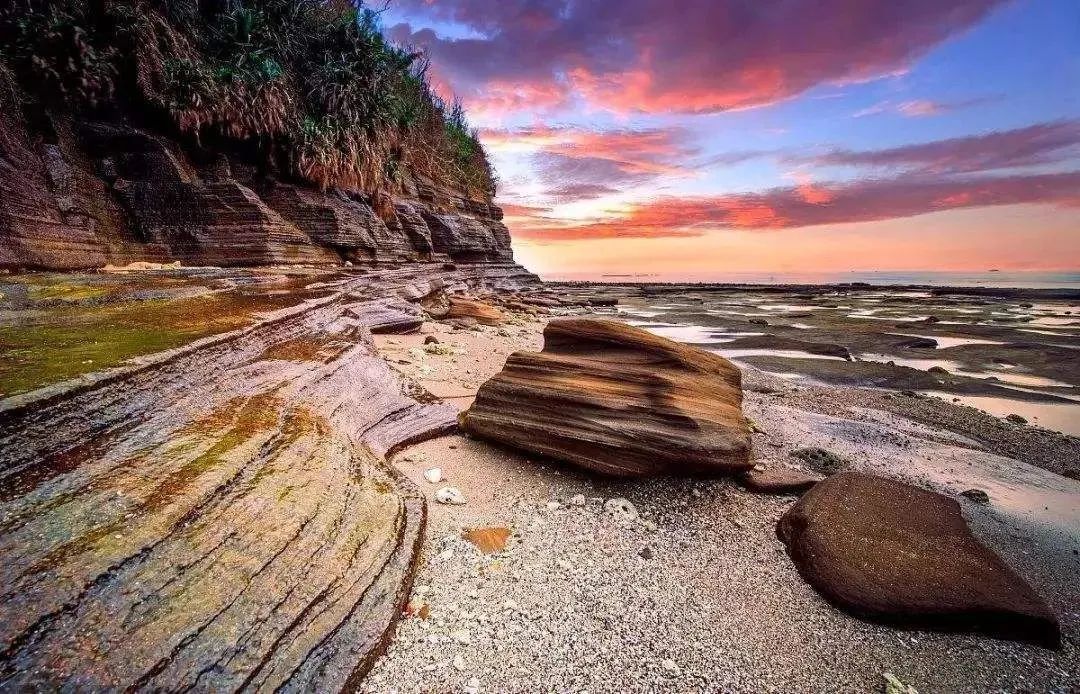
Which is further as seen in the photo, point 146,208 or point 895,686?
point 146,208

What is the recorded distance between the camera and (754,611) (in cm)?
213

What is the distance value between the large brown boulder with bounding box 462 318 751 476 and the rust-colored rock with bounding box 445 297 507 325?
6.74 m

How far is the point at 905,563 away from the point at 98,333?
16.4 ft

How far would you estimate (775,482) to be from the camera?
3.19 metres

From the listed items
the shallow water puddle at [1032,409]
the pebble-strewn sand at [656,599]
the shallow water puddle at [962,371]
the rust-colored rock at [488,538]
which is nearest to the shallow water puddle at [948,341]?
the shallow water puddle at [962,371]

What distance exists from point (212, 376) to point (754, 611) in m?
3.23

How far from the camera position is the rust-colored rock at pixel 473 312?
10.8m

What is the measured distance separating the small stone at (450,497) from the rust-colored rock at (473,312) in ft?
25.6

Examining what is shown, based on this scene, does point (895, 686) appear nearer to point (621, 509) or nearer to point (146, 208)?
point (621, 509)

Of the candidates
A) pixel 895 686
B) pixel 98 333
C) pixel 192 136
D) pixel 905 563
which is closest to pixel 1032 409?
pixel 905 563

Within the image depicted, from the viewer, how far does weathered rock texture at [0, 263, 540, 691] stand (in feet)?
4.38

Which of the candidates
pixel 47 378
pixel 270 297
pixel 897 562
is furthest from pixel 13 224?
pixel 897 562

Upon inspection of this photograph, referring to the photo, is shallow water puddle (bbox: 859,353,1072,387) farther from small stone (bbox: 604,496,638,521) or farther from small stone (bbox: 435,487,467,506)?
small stone (bbox: 435,487,467,506)

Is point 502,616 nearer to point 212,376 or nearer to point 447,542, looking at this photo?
point 447,542
